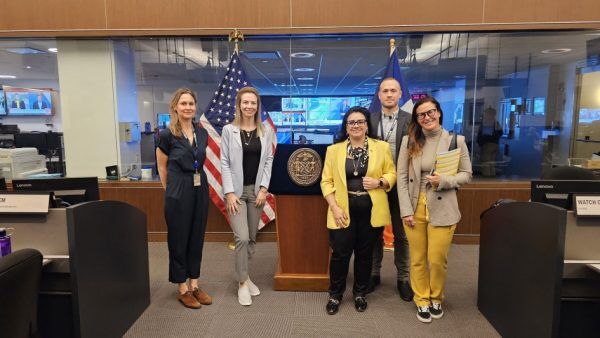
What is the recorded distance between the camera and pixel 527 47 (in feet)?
15.0

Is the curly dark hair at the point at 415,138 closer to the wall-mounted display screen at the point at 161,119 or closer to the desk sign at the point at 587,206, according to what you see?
the desk sign at the point at 587,206

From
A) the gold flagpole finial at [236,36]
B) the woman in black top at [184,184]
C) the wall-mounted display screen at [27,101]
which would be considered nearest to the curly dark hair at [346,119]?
the woman in black top at [184,184]

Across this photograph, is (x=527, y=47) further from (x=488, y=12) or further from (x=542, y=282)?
(x=542, y=282)

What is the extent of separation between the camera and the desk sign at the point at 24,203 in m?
2.12

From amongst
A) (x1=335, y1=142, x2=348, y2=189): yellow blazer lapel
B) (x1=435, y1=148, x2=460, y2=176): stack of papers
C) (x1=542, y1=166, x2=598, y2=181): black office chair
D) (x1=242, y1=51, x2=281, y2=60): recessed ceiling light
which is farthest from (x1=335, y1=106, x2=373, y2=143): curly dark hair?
(x1=242, y1=51, x2=281, y2=60): recessed ceiling light

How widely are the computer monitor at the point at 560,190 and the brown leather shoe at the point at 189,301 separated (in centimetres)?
256

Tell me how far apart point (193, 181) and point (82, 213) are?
86 centimetres

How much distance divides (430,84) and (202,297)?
371 centimetres

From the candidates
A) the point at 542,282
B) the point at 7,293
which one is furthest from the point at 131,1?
the point at 542,282

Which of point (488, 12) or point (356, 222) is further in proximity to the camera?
point (488, 12)

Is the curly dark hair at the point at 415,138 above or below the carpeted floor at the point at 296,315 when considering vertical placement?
above

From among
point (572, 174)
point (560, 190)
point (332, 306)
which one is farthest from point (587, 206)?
point (332, 306)

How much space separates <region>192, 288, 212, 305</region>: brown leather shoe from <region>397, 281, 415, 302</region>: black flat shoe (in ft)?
5.29

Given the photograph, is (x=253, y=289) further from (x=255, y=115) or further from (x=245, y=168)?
(x=255, y=115)
